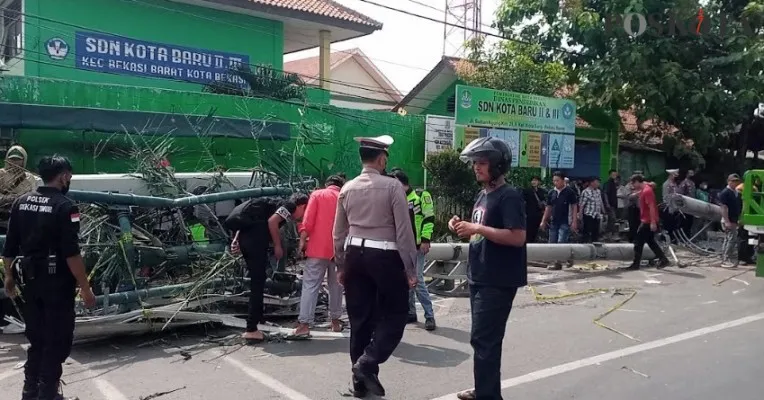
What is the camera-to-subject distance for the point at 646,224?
12062mm

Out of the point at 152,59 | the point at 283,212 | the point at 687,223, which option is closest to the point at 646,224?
the point at 687,223

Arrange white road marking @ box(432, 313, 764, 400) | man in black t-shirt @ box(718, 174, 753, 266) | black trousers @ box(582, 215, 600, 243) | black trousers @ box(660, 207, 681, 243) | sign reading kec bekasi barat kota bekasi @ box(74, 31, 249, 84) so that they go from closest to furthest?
white road marking @ box(432, 313, 764, 400) → man in black t-shirt @ box(718, 174, 753, 266) → black trousers @ box(582, 215, 600, 243) → black trousers @ box(660, 207, 681, 243) → sign reading kec bekasi barat kota bekasi @ box(74, 31, 249, 84)

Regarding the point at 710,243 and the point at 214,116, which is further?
the point at 710,243

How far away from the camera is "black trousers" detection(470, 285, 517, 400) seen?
15.0 ft

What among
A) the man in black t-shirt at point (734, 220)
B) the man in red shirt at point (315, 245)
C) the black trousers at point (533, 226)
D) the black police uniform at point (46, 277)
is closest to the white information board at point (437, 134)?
the black trousers at point (533, 226)

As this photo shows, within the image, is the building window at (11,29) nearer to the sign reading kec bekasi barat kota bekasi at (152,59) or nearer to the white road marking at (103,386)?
the sign reading kec bekasi barat kota bekasi at (152,59)

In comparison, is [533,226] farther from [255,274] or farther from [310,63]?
[310,63]

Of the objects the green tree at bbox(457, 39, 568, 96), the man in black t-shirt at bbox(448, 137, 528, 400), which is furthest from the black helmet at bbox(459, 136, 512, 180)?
the green tree at bbox(457, 39, 568, 96)

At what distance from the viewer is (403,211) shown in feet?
17.1

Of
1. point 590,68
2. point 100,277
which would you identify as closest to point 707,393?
point 100,277

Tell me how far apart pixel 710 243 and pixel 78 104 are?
41.5ft

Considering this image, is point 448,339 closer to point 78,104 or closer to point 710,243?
point 78,104

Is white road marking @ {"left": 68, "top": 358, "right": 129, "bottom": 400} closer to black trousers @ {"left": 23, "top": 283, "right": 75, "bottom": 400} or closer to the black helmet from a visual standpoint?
black trousers @ {"left": 23, "top": 283, "right": 75, "bottom": 400}

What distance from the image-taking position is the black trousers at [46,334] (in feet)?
15.6
